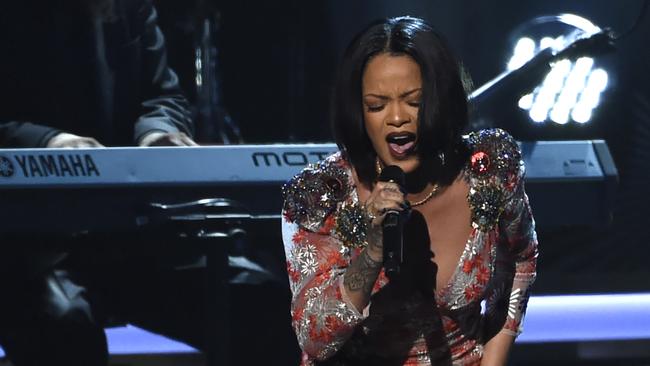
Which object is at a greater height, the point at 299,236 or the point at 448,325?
the point at 299,236

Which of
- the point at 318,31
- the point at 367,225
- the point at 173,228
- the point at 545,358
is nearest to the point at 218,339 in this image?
the point at 173,228

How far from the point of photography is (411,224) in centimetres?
186

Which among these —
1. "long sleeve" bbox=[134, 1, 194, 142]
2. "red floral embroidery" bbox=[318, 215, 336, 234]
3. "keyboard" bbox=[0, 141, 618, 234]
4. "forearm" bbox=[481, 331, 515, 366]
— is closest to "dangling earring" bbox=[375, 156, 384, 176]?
"red floral embroidery" bbox=[318, 215, 336, 234]

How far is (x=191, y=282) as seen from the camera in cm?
366

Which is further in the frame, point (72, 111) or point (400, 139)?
point (72, 111)

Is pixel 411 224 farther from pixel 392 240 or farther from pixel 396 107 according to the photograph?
pixel 392 240

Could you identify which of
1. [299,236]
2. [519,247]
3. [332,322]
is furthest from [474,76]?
[332,322]

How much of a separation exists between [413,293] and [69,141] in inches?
74.4

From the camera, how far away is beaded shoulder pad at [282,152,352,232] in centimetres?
180

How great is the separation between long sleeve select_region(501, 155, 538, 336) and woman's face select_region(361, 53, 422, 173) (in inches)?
8.9

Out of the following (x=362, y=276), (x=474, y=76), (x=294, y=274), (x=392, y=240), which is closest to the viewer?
(x=392, y=240)

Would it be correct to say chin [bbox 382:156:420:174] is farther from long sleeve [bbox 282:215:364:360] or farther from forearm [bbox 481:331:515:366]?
forearm [bbox 481:331:515:366]

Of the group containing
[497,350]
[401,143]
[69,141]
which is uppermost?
[401,143]

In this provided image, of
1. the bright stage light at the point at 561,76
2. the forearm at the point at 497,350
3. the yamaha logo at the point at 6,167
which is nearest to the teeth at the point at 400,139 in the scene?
the forearm at the point at 497,350
